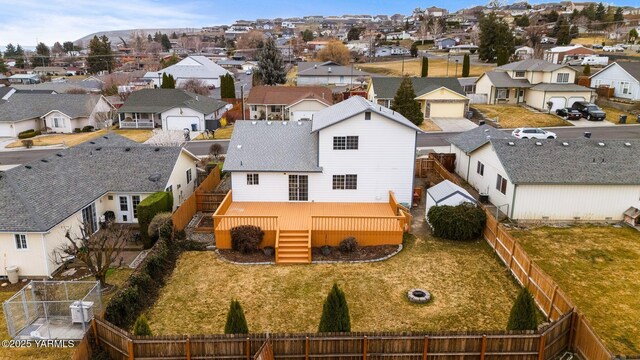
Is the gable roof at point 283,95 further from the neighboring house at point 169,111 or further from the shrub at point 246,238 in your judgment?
the shrub at point 246,238

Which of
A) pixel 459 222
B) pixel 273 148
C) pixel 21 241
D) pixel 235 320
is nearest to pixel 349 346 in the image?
pixel 235 320

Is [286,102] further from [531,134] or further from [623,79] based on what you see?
[623,79]

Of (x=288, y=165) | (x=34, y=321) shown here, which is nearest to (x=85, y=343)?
(x=34, y=321)

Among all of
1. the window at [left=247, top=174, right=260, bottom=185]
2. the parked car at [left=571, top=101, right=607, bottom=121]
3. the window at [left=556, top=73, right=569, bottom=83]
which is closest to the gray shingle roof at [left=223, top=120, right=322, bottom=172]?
the window at [left=247, top=174, right=260, bottom=185]

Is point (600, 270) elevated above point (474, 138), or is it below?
below

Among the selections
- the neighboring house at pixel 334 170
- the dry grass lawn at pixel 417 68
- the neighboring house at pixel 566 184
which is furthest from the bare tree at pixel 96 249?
the dry grass lawn at pixel 417 68

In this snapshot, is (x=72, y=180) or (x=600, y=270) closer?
(x=600, y=270)

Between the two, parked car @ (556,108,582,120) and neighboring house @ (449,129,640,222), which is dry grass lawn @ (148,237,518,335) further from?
parked car @ (556,108,582,120)
